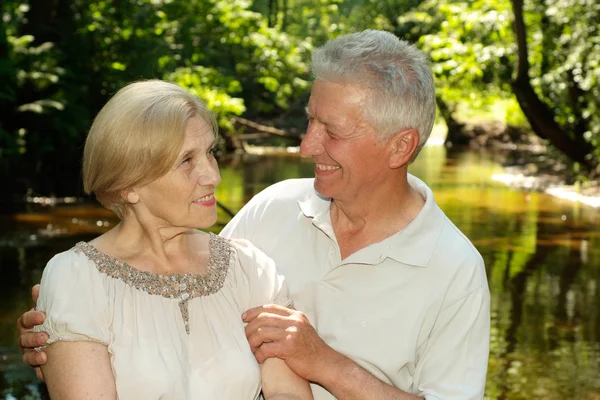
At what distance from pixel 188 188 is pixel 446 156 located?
24528 mm

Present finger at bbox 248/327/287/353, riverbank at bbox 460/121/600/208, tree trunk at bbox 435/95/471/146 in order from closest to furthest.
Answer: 1. finger at bbox 248/327/287/353
2. riverbank at bbox 460/121/600/208
3. tree trunk at bbox 435/95/471/146

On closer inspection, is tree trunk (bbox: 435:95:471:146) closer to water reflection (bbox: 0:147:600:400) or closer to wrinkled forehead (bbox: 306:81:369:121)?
water reflection (bbox: 0:147:600:400)

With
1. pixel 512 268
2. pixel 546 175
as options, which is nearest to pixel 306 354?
pixel 512 268

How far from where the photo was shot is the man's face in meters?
2.96

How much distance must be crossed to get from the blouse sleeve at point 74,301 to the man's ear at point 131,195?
19cm

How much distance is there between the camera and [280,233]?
3.11 m

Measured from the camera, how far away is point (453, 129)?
33.8 meters

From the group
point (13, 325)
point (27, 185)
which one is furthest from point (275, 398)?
point (27, 185)

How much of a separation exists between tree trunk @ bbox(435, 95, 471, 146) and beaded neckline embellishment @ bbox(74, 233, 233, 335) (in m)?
31.0

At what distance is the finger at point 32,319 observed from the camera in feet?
7.93

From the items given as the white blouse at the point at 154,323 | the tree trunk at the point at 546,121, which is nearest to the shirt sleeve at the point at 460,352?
the white blouse at the point at 154,323

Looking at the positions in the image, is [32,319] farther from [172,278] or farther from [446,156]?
[446,156]

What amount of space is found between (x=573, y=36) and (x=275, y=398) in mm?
14478

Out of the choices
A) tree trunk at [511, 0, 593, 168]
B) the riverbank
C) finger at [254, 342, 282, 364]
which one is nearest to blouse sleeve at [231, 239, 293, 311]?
finger at [254, 342, 282, 364]
